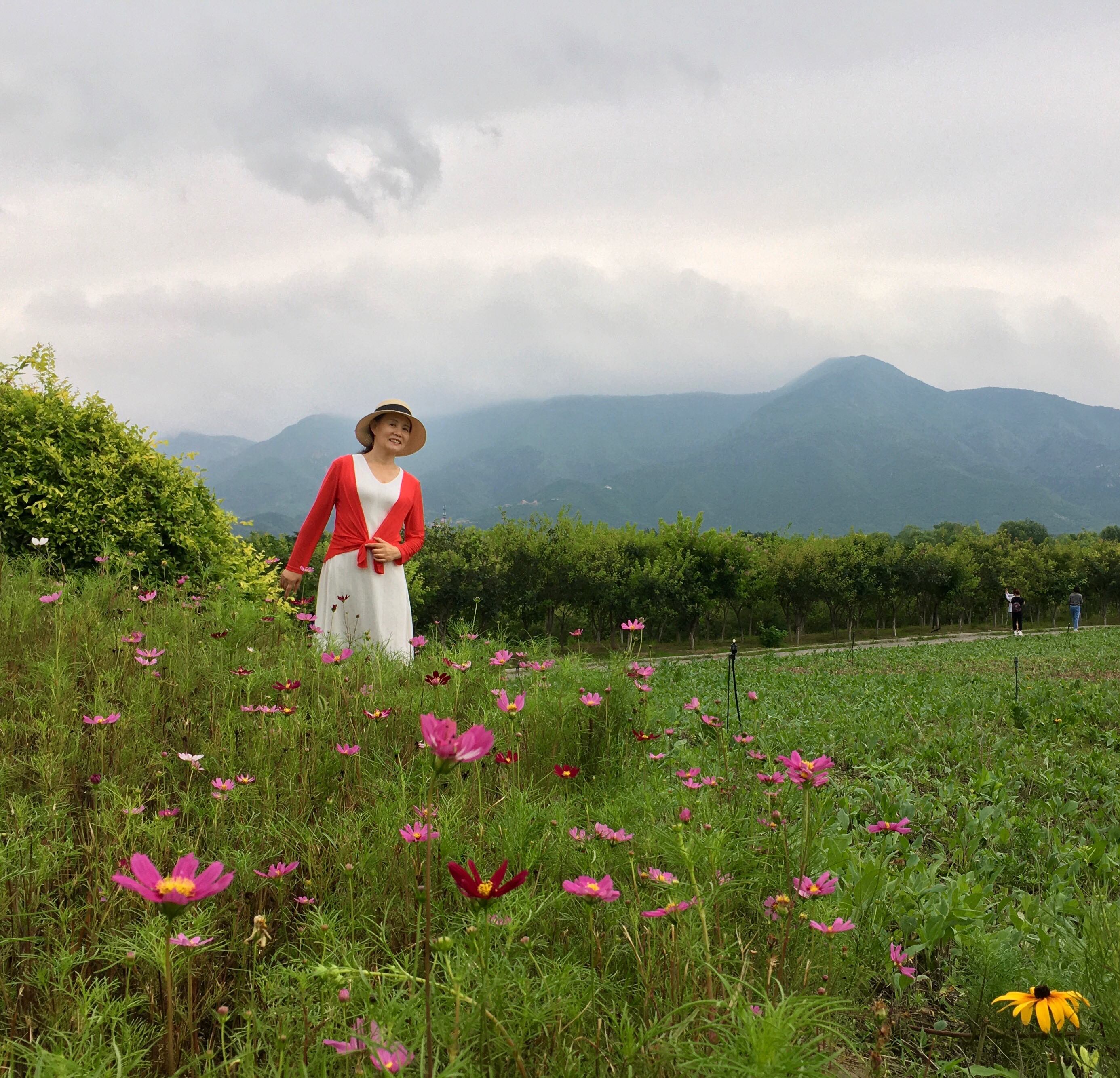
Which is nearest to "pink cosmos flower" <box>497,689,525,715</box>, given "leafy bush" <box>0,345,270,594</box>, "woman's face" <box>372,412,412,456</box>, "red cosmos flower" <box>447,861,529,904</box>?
"red cosmos flower" <box>447,861,529,904</box>

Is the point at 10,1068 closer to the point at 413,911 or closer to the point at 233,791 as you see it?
the point at 413,911

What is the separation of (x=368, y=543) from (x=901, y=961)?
412 cm

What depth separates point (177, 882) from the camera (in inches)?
43.4

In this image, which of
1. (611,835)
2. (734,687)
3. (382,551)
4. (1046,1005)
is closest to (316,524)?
(382,551)

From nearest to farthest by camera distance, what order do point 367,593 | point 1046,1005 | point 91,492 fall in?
point 1046,1005, point 367,593, point 91,492

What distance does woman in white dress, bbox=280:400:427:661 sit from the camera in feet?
17.1

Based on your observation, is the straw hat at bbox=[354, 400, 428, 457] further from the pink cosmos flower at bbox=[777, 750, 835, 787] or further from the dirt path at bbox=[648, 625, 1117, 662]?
the dirt path at bbox=[648, 625, 1117, 662]

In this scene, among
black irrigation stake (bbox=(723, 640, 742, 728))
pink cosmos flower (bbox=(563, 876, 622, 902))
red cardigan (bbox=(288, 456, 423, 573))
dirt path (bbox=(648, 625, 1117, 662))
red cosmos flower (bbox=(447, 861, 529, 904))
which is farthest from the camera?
dirt path (bbox=(648, 625, 1117, 662))

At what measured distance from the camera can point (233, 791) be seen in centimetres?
260

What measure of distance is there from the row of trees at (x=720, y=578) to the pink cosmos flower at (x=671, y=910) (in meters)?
20.8

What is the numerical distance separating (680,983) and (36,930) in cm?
173

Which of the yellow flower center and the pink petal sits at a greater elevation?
the pink petal

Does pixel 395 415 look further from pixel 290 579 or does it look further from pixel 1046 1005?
pixel 1046 1005

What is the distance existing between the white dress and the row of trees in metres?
16.8
